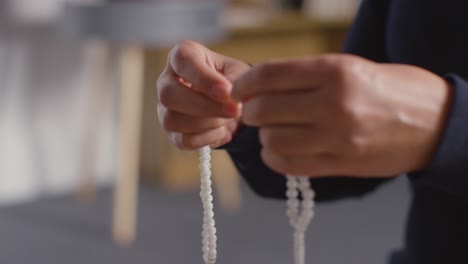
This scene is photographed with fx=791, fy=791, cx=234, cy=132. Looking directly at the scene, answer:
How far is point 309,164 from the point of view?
42 cm

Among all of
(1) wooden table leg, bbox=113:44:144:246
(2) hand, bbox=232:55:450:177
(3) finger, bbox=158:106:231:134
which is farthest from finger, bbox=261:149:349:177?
(1) wooden table leg, bbox=113:44:144:246

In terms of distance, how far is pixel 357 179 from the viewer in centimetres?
75

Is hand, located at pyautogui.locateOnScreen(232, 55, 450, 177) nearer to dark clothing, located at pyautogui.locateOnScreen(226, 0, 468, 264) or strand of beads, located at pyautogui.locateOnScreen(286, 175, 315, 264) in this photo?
strand of beads, located at pyautogui.locateOnScreen(286, 175, 315, 264)

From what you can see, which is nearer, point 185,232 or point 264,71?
point 264,71

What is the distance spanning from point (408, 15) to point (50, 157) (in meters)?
1.98

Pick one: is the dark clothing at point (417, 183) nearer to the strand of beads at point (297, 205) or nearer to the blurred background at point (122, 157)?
the strand of beads at point (297, 205)

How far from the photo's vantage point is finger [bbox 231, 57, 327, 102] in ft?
1.32

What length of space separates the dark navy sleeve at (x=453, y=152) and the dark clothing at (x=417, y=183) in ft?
0.60

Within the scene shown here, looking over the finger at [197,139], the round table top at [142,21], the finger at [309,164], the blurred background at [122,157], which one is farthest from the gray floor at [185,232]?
the finger at [309,164]

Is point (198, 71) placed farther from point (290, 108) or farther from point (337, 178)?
point (337, 178)

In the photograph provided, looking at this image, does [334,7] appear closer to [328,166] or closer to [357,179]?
[357,179]

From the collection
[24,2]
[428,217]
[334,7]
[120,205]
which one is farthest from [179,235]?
[428,217]

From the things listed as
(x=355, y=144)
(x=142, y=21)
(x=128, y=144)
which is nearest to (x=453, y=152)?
(x=355, y=144)

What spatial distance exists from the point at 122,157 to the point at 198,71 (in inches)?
64.5
